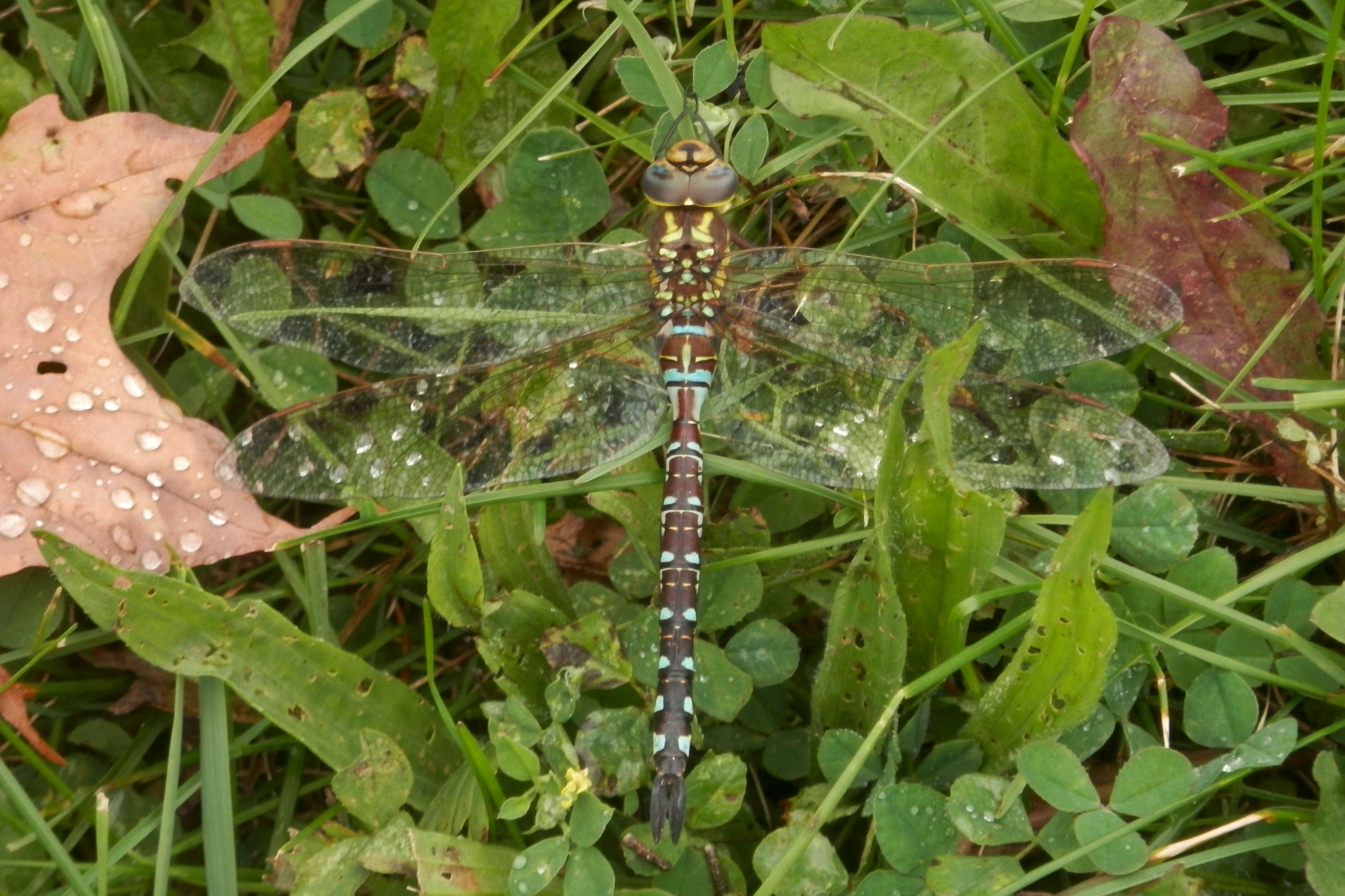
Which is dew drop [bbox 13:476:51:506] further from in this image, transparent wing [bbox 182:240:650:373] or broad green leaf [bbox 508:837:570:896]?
broad green leaf [bbox 508:837:570:896]

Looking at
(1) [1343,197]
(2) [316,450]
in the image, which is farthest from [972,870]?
(1) [1343,197]

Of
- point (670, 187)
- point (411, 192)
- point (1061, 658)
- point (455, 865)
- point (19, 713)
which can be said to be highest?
point (670, 187)

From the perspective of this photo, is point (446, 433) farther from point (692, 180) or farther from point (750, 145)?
point (750, 145)

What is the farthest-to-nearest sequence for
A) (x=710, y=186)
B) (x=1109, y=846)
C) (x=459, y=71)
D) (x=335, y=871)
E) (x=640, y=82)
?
1. (x=459, y=71)
2. (x=640, y=82)
3. (x=710, y=186)
4. (x=335, y=871)
5. (x=1109, y=846)

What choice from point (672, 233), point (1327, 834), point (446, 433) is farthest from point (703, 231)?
point (1327, 834)

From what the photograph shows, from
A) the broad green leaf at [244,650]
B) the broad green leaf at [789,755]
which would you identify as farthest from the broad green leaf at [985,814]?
the broad green leaf at [244,650]

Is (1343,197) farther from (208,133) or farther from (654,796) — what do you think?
(208,133)
